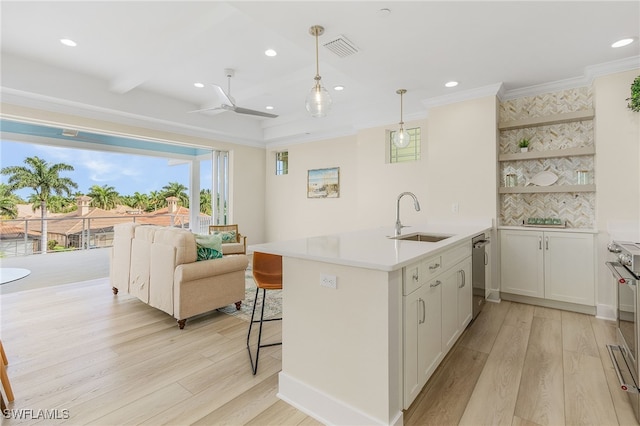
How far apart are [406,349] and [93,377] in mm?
2237

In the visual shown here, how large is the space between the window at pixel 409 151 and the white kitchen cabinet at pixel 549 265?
6.41 ft

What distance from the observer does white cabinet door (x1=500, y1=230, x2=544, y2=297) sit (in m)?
3.52

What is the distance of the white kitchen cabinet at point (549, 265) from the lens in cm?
326

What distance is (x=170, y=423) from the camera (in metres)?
1.68

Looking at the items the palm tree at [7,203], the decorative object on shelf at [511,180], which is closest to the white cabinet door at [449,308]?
the decorative object on shelf at [511,180]

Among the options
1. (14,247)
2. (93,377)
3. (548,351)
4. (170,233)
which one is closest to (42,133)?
(14,247)

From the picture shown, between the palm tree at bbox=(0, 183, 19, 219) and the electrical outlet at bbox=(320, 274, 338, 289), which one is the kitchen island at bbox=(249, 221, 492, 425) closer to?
the electrical outlet at bbox=(320, 274, 338, 289)

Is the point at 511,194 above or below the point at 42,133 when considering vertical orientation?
below

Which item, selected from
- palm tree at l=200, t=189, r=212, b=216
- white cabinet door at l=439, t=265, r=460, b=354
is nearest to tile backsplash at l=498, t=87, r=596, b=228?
white cabinet door at l=439, t=265, r=460, b=354

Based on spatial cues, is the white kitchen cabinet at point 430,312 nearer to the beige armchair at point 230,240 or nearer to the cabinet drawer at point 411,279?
the cabinet drawer at point 411,279

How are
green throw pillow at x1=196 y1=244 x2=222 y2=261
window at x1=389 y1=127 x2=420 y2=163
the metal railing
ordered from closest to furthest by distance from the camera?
green throw pillow at x1=196 y1=244 x2=222 y2=261 < window at x1=389 y1=127 x2=420 y2=163 < the metal railing

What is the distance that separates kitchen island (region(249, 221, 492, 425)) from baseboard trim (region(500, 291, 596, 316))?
2.38 metres

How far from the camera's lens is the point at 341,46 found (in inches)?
110

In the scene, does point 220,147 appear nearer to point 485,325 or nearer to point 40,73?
point 40,73
